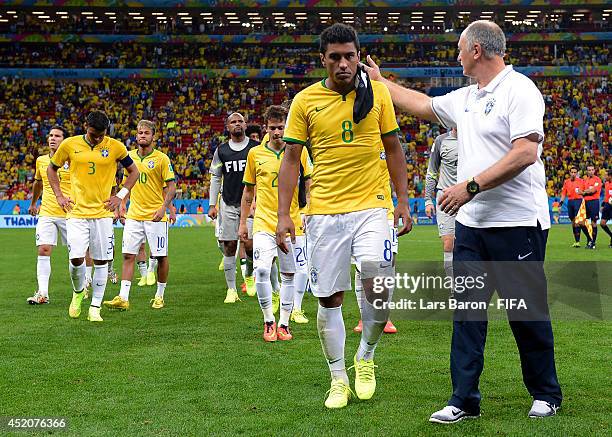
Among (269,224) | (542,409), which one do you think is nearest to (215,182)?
(269,224)

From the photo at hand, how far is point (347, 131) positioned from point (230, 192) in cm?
692

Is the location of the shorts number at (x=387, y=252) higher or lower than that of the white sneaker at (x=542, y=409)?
higher

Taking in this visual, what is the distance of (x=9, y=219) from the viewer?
37344 millimetres

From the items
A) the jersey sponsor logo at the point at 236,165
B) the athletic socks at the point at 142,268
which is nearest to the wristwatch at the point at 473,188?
the jersey sponsor logo at the point at 236,165

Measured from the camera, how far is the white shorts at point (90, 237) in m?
10.6

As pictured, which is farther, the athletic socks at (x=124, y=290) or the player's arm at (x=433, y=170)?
the athletic socks at (x=124, y=290)

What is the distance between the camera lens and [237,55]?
2313 inches

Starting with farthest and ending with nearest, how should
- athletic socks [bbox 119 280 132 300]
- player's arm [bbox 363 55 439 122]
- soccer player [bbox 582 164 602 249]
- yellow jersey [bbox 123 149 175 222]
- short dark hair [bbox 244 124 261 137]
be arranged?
soccer player [bbox 582 164 602 249] → short dark hair [bbox 244 124 261 137] → yellow jersey [bbox 123 149 175 222] → athletic socks [bbox 119 280 132 300] → player's arm [bbox 363 55 439 122]

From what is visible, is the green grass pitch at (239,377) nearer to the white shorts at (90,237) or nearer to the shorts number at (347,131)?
the white shorts at (90,237)

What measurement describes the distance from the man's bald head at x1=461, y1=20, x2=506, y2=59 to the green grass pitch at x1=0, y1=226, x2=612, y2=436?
2.37 m

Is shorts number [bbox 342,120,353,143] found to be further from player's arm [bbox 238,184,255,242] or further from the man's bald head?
player's arm [bbox 238,184,255,242]

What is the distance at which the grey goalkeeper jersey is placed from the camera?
35.6 ft

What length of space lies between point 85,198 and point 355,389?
216 inches

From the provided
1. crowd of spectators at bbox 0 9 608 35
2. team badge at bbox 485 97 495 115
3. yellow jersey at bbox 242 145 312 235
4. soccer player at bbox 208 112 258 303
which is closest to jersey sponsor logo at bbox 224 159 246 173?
soccer player at bbox 208 112 258 303
